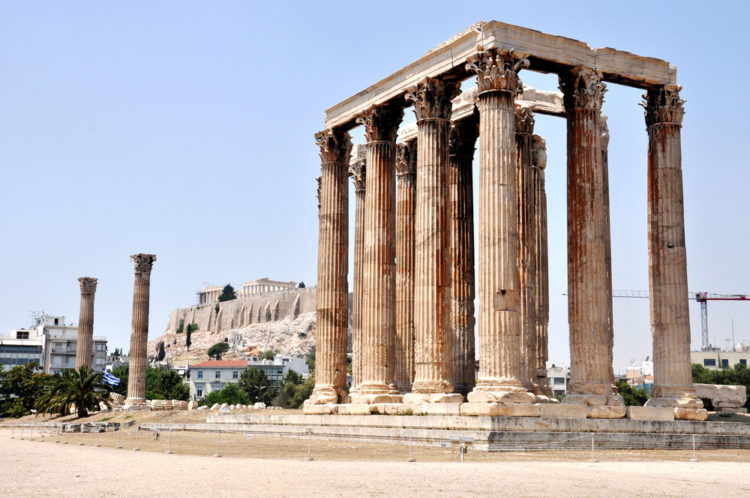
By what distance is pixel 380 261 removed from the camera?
125ft

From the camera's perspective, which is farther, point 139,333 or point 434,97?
point 139,333

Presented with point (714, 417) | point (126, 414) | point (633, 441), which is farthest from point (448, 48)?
point (126, 414)

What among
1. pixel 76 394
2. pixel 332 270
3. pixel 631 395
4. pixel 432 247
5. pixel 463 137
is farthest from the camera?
pixel 631 395

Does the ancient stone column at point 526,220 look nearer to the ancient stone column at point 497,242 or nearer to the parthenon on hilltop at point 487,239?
the parthenon on hilltop at point 487,239

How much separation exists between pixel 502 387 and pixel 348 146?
1721 cm

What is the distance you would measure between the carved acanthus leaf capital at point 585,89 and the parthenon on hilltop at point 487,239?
55mm

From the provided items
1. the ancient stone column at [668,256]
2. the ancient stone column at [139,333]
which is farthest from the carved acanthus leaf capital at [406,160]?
the ancient stone column at [139,333]

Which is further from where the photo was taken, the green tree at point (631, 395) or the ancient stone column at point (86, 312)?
the green tree at point (631, 395)

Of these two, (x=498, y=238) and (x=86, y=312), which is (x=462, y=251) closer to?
(x=498, y=238)

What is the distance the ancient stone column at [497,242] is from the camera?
29859mm

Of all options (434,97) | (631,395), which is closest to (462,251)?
(434,97)

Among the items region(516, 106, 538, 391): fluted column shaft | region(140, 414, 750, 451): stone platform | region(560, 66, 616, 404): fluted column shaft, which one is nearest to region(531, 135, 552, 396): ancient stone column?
region(516, 106, 538, 391): fluted column shaft

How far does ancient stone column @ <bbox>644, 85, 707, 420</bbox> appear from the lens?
33.5 metres

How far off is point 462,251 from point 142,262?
151 feet
